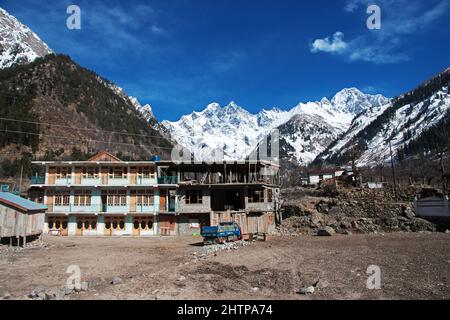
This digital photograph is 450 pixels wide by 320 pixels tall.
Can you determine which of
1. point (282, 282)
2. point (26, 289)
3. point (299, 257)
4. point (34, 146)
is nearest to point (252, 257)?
point (299, 257)

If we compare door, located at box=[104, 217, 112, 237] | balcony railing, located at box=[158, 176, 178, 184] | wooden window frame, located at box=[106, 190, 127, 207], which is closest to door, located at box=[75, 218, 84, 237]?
door, located at box=[104, 217, 112, 237]

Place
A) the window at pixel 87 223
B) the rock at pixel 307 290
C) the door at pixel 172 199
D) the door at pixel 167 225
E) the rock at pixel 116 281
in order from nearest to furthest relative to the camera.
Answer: the rock at pixel 307 290 → the rock at pixel 116 281 → the door at pixel 167 225 → the door at pixel 172 199 → the window at pixel 87 223

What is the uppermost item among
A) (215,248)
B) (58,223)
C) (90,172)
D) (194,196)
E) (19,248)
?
(90,172)

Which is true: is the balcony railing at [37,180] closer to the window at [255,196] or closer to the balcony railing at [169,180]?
the balcony railing at [169,180]

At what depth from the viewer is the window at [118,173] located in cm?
4509

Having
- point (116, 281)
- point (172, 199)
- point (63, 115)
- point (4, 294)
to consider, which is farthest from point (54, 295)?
point (63, 115)

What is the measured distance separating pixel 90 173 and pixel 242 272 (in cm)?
3214

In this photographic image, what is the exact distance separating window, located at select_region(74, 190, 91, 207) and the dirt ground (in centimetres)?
1672

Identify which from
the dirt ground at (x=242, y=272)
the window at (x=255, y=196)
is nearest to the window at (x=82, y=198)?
the dirt ground at (x=242, y=272)

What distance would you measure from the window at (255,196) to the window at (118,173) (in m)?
15.2

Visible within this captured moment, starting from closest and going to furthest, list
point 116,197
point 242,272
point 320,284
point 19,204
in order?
point 320,284 → point 242,272 → point 19,204 → point 116,197

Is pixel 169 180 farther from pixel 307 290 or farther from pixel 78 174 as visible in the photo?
pixel 307 290

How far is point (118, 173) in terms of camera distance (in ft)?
149
